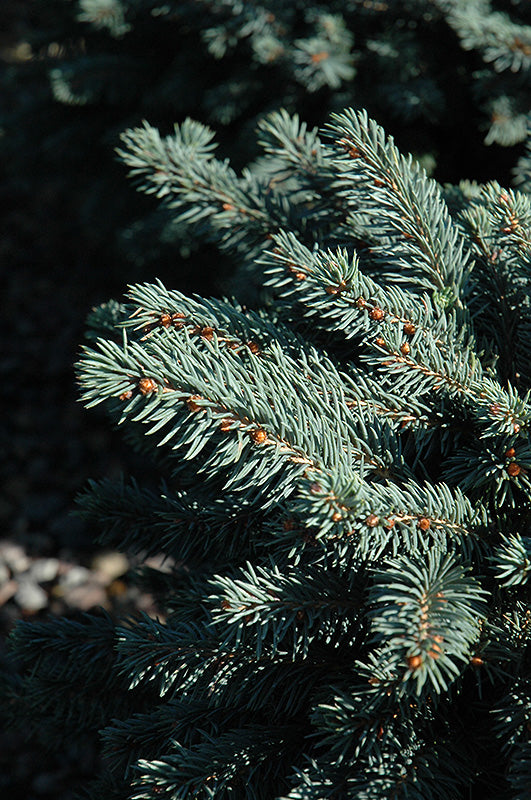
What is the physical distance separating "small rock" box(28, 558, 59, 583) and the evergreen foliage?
1165 millimetres

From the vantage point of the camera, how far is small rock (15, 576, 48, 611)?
214 cm

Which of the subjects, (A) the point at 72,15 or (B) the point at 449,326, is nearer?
(B) the point at 449,326

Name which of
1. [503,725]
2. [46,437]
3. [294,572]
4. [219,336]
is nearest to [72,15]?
[46,437]

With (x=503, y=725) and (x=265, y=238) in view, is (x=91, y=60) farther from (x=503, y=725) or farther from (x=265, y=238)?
(x=503, y=725)

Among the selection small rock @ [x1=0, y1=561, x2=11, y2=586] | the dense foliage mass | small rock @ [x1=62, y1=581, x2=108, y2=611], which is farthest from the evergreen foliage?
small rock @ [x1=0, y1=561, x2=11, y2=586]

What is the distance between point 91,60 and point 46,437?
1.43 meters

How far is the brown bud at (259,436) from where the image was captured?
2.42 ft

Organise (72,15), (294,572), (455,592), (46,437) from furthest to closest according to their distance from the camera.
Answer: (46,437) → (72,15) → (294,572) → (455,592)

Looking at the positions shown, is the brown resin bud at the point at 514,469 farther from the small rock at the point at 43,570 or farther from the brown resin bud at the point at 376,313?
the small rock at the point at 43,570

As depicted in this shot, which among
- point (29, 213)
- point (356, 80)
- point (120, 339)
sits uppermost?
point (356, 80)

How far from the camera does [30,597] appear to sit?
2.15 meters

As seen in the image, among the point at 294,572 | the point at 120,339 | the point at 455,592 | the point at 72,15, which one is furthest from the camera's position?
the point at 72,15

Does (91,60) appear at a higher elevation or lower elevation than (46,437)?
higher

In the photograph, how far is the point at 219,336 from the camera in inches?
35.1
